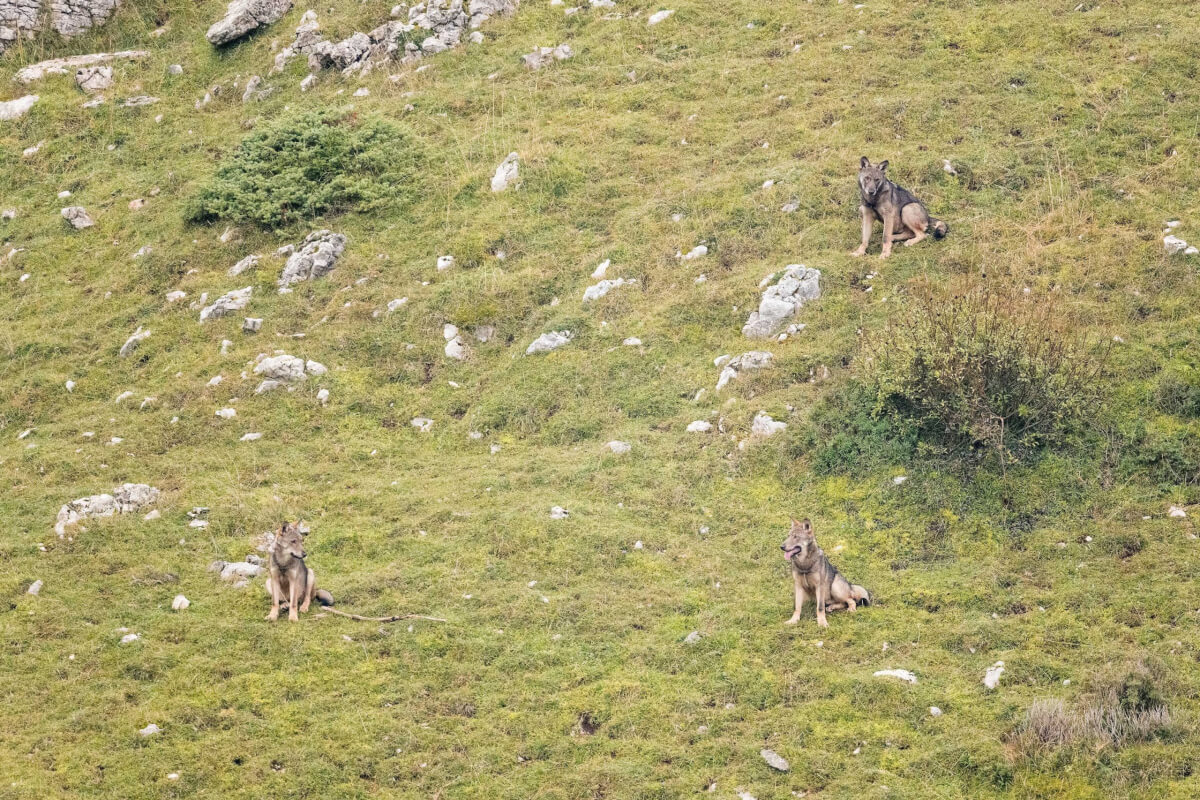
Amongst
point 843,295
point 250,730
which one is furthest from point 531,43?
point 250,730

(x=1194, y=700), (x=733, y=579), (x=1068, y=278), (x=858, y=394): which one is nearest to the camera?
(x=1194, y=700)

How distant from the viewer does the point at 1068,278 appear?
16.6 m

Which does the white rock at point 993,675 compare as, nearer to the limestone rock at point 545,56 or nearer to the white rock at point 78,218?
the limestone rock at point 545,56

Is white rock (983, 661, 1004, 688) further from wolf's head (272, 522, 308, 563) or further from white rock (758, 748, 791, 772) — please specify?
wolf's head (272, 522, 308, 563)

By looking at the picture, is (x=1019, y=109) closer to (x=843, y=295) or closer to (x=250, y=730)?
(x=843, y=295)

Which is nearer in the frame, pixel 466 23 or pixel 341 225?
pixel 341 225

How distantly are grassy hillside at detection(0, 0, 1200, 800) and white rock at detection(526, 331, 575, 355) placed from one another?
207mm

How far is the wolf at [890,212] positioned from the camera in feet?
57.8

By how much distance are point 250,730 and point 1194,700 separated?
366 inches

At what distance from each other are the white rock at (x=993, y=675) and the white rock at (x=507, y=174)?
13927 mm

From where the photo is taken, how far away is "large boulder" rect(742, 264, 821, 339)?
17.2 meters

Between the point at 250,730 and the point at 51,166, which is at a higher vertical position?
the point at 51,166

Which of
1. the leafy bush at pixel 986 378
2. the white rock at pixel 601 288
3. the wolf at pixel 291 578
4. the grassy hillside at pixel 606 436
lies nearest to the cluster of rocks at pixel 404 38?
the grassy hillside at pixel 606 436

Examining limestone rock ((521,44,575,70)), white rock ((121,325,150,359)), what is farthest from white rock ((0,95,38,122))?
limestone rock ((521,44,575,70))
